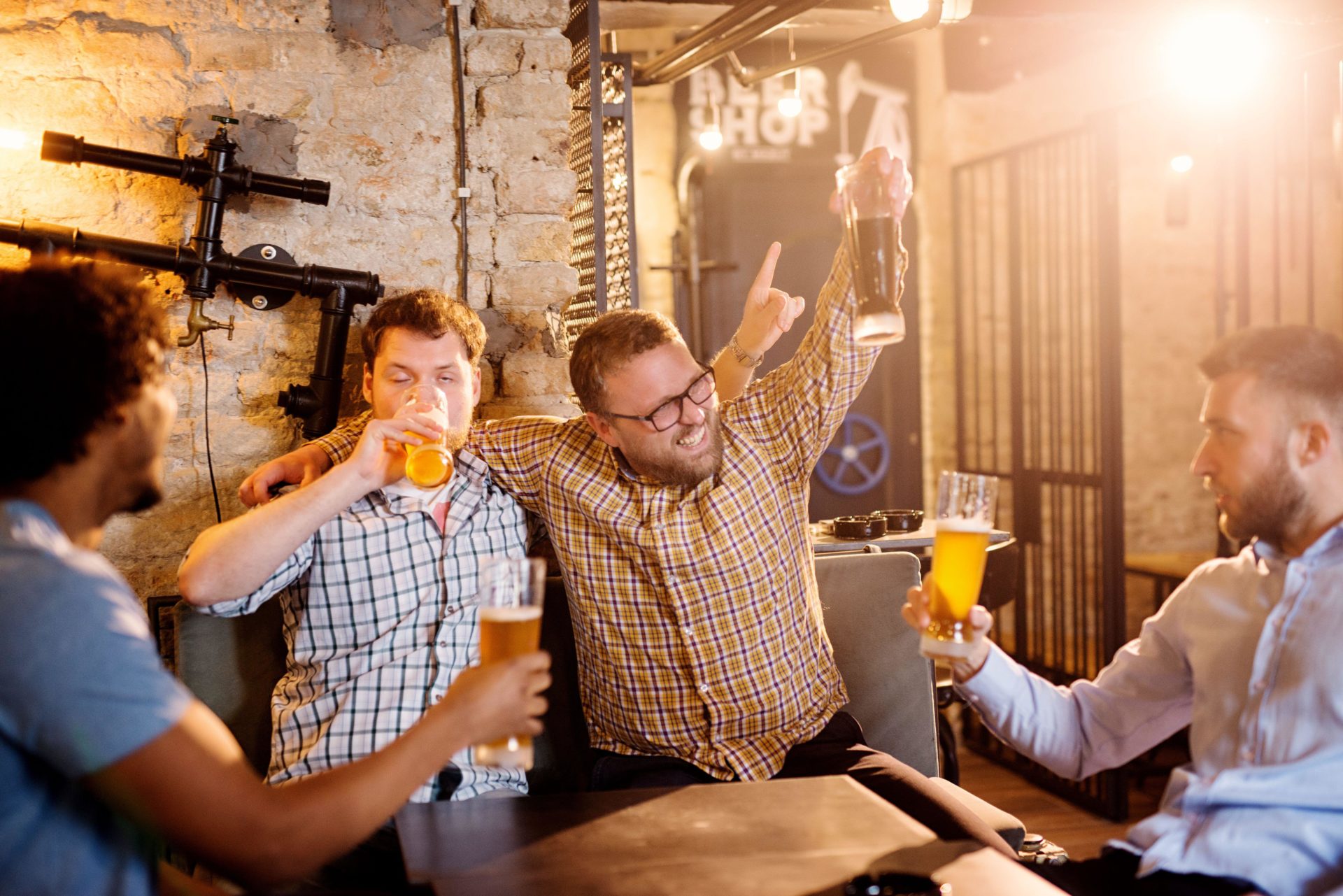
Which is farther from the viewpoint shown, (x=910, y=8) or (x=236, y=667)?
(x=910, y=8)

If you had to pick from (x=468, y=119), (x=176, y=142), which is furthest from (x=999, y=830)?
(x=176, y=142)

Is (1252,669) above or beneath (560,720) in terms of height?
above

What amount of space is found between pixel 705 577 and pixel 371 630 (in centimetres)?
66

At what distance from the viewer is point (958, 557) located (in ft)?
5.20

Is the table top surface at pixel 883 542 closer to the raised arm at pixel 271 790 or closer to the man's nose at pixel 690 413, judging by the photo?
the man's nose at pixel 690 413

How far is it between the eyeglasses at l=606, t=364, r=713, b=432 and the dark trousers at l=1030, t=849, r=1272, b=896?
103 centimetres

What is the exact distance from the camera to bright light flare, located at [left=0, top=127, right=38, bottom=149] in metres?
2.52

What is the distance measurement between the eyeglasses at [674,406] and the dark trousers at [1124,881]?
40.7 inches

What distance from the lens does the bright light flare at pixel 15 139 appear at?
8.27 feet

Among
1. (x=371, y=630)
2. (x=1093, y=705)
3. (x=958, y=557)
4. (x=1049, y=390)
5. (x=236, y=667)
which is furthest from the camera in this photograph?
(x=1049, y=390)

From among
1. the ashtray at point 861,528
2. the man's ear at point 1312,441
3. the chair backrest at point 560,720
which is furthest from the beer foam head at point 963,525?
the ashtray at point 861,528

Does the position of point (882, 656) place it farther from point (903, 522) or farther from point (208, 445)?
point (208, 445)

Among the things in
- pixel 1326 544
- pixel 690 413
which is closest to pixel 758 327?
pixel 690 413

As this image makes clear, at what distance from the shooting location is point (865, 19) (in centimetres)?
498
